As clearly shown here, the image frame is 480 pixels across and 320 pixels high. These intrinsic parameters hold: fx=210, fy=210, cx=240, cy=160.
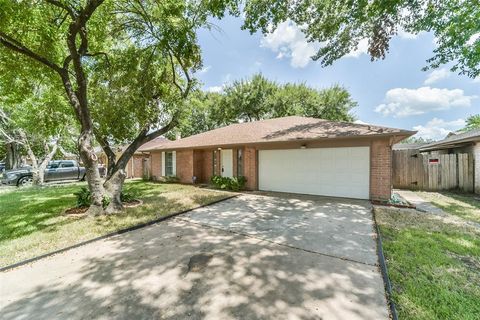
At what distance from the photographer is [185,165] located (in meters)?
14.2

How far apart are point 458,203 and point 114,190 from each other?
12429 millimetres

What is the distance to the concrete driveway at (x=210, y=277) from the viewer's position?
2.51 m

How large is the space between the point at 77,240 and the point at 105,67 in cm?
670

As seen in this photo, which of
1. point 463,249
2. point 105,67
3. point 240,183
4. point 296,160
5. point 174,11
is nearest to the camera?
point 463,249

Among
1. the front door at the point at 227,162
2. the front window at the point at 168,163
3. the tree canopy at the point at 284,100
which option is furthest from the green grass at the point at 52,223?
the tree canopy at the point at 284,100

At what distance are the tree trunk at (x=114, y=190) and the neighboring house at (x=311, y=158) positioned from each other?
525cm

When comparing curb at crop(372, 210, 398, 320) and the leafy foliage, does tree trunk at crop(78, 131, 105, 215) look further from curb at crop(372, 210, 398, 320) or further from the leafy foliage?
the leafy foliage

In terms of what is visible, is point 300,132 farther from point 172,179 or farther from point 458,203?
point 172,179

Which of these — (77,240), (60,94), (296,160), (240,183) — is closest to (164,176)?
(240,183)

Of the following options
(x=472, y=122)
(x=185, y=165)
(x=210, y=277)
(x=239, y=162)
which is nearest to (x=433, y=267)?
(x=210, y=277)

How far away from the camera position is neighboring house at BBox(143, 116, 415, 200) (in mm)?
8000

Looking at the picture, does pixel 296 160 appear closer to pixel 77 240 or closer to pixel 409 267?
pixel 409 267

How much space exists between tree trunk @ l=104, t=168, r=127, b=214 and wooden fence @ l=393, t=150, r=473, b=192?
507 inches

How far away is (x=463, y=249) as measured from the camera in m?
4.00
